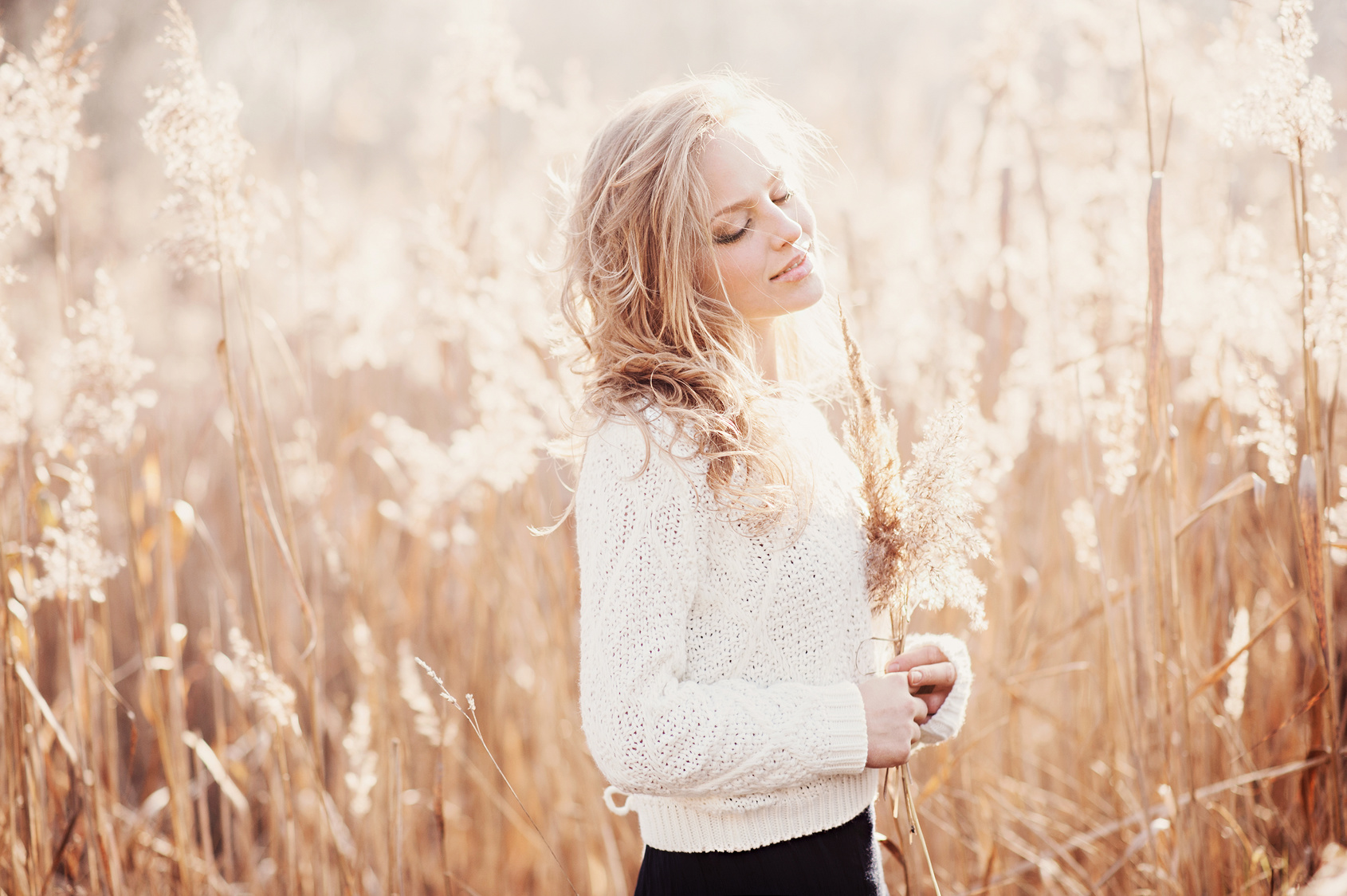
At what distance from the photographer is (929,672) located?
45.4 inches

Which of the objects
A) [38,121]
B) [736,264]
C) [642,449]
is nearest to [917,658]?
[642,449]

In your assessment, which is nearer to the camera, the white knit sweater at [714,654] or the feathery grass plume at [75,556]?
the white knit sweater at [714,654]

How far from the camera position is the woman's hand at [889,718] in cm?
105

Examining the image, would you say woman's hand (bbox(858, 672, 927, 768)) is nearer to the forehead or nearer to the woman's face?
the woman's face

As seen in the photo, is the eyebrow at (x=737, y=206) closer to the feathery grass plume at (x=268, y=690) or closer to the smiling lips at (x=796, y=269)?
the smiling lips at (x=796, y=269)

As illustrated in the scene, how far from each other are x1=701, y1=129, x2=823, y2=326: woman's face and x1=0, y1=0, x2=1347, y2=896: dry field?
312mm

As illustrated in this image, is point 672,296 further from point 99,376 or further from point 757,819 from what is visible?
point 99,376

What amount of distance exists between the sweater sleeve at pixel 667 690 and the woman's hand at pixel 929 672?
0.12 m

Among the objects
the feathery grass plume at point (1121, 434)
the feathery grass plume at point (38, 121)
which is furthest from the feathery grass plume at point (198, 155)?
the feathery grass plume at point (1121, 434)

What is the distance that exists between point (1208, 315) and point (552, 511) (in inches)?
51.3

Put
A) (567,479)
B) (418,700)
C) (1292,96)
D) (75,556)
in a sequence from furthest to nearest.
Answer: (567,479) → (418,700) → (75,556) → (1292,96)

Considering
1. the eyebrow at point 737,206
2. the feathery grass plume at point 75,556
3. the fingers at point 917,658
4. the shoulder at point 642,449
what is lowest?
the fingers at point 917,658

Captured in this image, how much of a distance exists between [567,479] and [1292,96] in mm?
1524

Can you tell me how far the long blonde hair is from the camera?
3.59 ft
